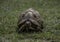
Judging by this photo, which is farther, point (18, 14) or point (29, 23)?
point (18, 14)

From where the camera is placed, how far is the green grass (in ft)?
25.9

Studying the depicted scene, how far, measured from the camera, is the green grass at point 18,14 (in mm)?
7906

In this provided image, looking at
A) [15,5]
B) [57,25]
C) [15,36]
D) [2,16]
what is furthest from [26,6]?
[15,36]

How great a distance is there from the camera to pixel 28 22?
831cm

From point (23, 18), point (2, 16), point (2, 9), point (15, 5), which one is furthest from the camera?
point (15, 5)

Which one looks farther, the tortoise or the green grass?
the tortoise

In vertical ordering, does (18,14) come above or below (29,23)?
above

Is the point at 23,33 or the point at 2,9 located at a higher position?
the point at 2,9

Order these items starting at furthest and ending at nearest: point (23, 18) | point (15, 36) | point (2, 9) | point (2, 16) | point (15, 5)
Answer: point (15, 5) → point (2, 9) → point (2, 16) → point (23, 18) → point (15, 36)

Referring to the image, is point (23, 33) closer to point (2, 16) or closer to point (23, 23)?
point (23, 23)

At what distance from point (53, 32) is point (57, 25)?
27.4 inches

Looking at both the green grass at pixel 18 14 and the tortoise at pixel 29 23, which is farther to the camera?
the tortoise at pixel 29 23

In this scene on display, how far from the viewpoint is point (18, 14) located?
35.1ft

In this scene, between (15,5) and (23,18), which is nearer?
(23,18)
